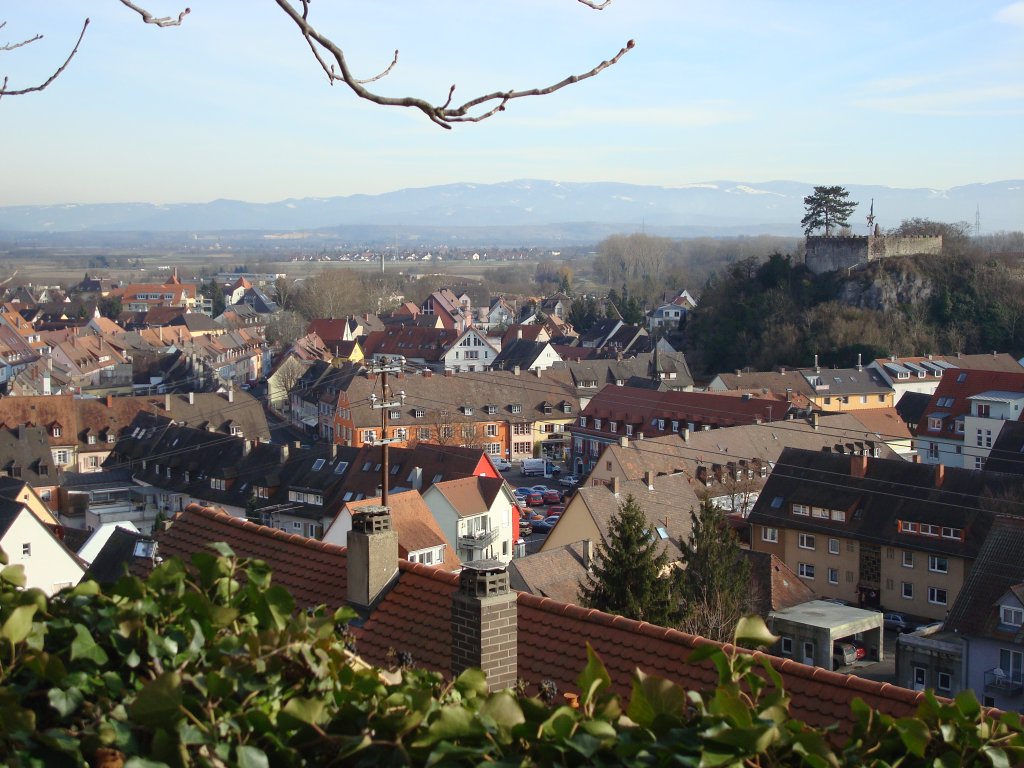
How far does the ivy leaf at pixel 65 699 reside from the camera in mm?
2363

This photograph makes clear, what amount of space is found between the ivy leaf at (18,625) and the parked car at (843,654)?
17610mm

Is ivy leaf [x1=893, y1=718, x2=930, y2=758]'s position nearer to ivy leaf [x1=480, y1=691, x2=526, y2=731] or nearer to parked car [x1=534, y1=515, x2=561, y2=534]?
ivy leaf [x1=480, y1=691, x2=526, y2=731]

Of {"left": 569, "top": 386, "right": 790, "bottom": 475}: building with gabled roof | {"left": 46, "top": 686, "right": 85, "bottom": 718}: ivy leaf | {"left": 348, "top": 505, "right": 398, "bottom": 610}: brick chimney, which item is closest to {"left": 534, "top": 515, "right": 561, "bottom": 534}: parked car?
{"left": 569, "top": 386, "right": 790, "bottom": 475}: building with gabled roof

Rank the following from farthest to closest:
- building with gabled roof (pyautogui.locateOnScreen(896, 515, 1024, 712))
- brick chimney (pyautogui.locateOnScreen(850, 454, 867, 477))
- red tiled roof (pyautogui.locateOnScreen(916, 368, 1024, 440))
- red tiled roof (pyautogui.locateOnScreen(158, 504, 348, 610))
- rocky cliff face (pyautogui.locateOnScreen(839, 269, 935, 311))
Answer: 1. rocky cliff face (pyautogui.locateOnScreen(839, 269, 935, 311))
2. red tiled roof (pyautogui.locateOnScreen(916, 368, 1024, 440))
3. brick chimney (pyautogui.locateOnScreen(850, 454, 867, 477))
4. building with gabled roof (pyautogui.locateOnScreen(896, 515, 1024, 712))
5. red tiled roof (pyautogui.locateOnScreen(158, 504, 348, 610))

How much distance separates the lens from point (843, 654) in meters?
18.6

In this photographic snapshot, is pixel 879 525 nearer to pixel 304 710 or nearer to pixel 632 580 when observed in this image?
pixel 632 580

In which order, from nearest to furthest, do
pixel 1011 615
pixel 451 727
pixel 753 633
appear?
pixel 451 727 < pixel 753 633 < pixel 1011 615

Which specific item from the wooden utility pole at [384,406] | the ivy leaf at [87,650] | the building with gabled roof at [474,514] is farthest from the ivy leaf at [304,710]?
the building with gabled roof at [474,514]

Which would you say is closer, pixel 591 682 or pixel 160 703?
pixel 160 703

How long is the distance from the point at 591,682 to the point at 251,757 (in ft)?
2.51

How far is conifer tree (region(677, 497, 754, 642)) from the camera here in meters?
16.5

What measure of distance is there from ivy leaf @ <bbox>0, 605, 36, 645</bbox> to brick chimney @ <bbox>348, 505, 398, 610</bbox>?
4.35 meters

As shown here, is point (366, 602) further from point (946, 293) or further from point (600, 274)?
point (600, 274)

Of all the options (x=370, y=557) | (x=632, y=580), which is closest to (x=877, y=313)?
Answer: (x=632, y=580)
